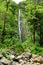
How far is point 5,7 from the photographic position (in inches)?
976

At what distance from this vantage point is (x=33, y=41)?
29500 millimetres

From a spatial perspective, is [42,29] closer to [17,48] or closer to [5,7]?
[5,7]

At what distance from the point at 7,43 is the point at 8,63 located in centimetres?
981

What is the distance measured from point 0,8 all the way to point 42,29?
23.8ft

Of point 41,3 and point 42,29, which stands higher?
point 41,3

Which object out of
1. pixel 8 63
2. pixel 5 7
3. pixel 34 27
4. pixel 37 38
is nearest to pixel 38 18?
pixel 34 27

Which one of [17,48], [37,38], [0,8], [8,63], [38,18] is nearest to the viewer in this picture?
[8,63]

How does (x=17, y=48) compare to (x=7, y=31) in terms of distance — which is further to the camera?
(x=7, y=31)

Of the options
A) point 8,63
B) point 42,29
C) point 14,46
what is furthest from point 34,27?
point 8,63

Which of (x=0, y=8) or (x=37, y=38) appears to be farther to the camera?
(x=37, y=38)

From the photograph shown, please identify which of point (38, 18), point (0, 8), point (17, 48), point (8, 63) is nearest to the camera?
point (8, 63)

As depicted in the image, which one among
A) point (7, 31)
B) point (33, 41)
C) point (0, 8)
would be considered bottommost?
point (33, 41)

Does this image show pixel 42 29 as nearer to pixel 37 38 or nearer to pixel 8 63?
pixel 37 38

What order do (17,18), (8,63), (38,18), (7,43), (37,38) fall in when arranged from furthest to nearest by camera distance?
(17,18), (37,38), (38,18), (7,43), (8,63)
